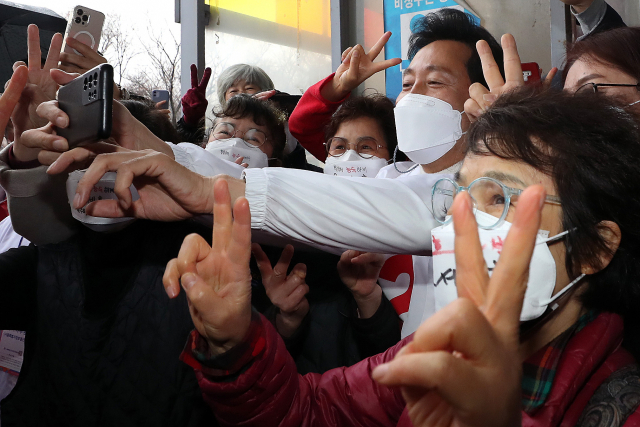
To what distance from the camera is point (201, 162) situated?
2.02 metres

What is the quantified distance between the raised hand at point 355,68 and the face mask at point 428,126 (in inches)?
8.3

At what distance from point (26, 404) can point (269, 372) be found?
785 mm

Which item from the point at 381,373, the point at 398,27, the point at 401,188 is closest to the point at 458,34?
the point at 401,188

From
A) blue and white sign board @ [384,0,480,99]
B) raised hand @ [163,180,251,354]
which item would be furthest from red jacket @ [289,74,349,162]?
blue and white sign board @ [384,0,480,99]

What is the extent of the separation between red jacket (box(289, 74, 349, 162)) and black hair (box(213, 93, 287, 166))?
0.27 ft

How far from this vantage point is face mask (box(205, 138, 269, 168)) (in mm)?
2396

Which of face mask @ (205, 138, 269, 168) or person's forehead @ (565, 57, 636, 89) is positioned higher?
person's forehead @ (565, 57, 636, 89)

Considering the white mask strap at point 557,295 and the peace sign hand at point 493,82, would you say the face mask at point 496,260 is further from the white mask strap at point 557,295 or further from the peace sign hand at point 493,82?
the peace sign hand at point 493,82

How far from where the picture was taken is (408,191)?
4.93ft

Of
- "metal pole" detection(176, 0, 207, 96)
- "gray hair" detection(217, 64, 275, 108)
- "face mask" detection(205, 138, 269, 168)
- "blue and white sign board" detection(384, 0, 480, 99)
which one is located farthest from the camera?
"metal pole" detection(176, 0, 207, 96)

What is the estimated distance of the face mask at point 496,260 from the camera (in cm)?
98

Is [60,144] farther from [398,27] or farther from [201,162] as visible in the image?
[398,27]

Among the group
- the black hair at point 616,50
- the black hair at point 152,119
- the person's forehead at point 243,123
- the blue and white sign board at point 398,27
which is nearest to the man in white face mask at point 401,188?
the person's forehead at point 243,123

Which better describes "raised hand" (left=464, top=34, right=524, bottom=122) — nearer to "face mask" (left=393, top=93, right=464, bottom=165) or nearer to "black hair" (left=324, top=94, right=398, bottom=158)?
"face mask" (left=393, top=93, right=464, bottom=165)
